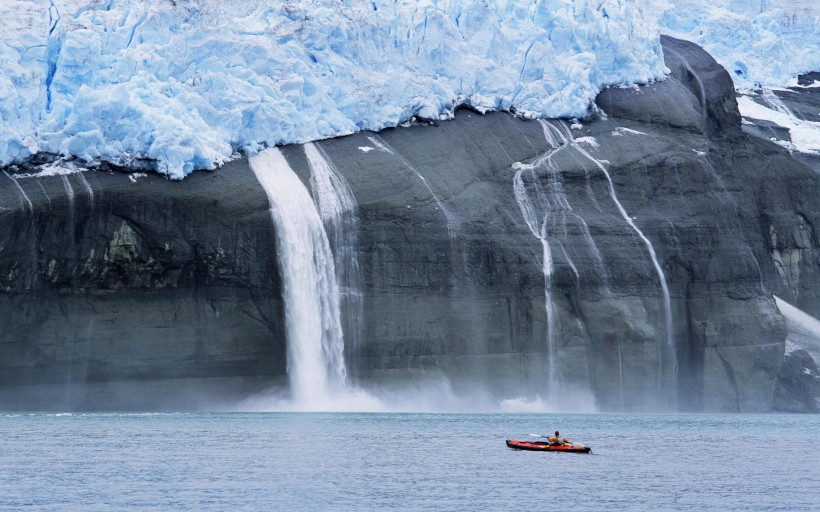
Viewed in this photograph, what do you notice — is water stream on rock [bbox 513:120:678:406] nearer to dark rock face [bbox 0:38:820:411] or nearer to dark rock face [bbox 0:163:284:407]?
dark rock face [bbox 0:38:820:411]

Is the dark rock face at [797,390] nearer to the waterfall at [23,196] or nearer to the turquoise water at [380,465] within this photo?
the turquoise water at [380,465]

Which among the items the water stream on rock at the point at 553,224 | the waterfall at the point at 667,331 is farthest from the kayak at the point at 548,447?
the waterfall at the point at 667,331

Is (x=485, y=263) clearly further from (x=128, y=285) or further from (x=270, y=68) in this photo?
(x=128, y=285)

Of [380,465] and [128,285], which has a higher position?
[128,285]

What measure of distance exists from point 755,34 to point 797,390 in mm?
23149

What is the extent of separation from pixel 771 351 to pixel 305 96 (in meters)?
21.8

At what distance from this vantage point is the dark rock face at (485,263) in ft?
169

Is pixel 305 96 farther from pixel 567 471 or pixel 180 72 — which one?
pixel 567 471

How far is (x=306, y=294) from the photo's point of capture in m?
54.0

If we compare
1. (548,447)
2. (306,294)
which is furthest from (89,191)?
(548,447)

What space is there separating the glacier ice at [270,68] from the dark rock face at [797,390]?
14340mm

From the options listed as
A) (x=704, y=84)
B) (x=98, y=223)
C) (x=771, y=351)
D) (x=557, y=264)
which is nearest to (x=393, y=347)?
(x=557, y=264)

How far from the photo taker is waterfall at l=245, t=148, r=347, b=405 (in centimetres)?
5338

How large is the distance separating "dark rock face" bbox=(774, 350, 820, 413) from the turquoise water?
11577 millimetres
